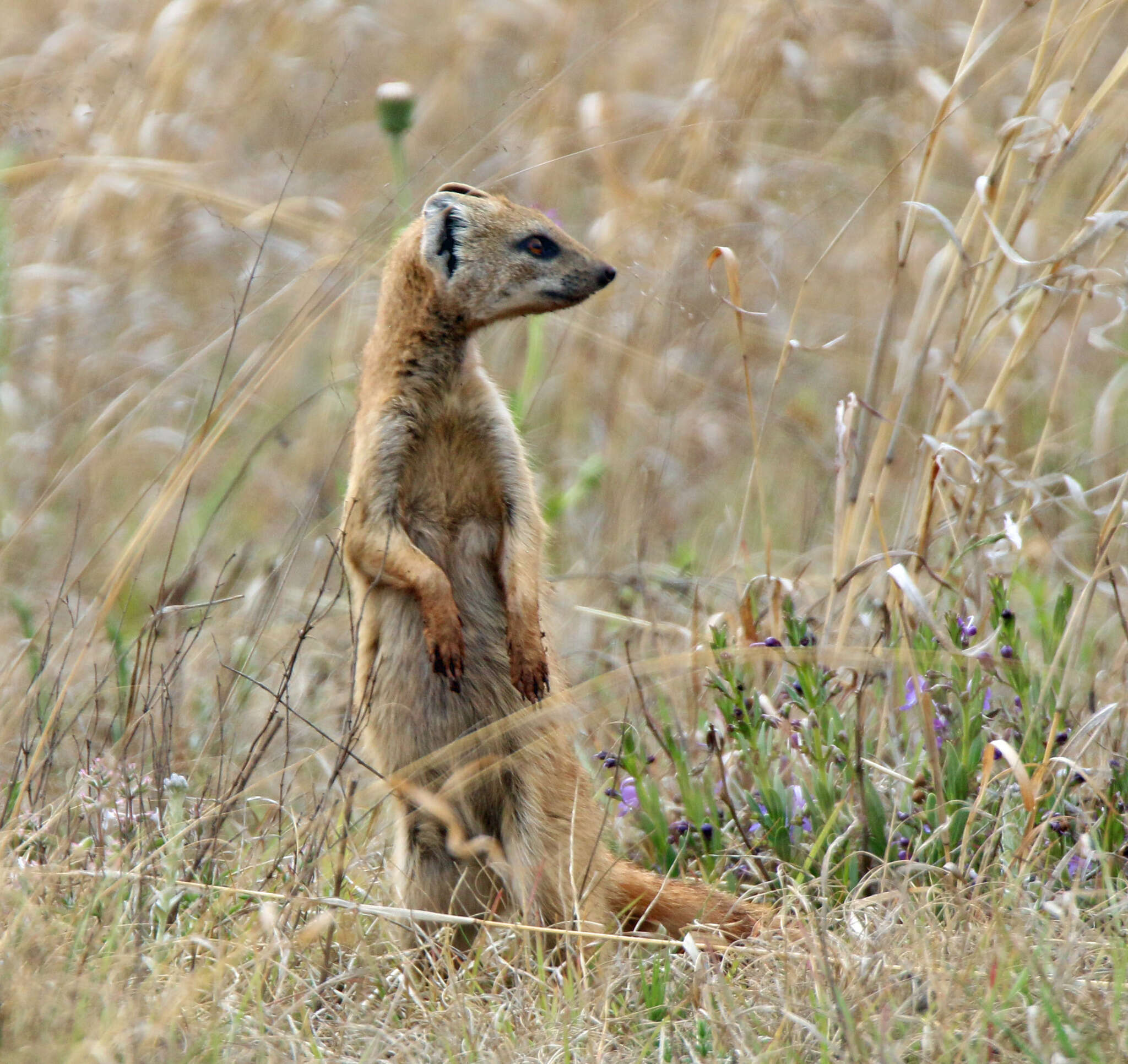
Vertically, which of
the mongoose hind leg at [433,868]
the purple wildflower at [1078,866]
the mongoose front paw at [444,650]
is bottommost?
the mongoose hind leg at [433,868]

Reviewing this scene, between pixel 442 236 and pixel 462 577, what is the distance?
0.77 meters

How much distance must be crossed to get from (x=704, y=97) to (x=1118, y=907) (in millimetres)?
2862

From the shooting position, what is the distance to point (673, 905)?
2.73 meters

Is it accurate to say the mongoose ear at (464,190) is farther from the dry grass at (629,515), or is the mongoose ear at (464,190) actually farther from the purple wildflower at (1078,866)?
the purple wildflower at (1078,866)

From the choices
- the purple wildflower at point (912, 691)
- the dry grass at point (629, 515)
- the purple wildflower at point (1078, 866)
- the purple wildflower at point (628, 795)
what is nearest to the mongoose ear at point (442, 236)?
the dry grass at point (629, 515)

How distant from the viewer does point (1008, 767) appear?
2.67m

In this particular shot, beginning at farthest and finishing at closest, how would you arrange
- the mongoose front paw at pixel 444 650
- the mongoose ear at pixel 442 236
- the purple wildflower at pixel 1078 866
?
the mongoose ear at pixel 442 236 < the mongoose front paw at pixel 444 650 < the purple wildflower at pixel 1078 866

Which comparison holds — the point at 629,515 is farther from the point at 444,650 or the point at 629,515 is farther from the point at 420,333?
the point at 444,650

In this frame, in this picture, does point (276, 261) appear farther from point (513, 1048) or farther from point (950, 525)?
point (513, 1048)

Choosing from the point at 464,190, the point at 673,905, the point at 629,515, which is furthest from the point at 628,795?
the point at 629,515

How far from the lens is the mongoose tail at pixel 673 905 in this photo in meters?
2.64

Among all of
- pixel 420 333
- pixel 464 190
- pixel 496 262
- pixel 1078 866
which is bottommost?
pixel 1078 866

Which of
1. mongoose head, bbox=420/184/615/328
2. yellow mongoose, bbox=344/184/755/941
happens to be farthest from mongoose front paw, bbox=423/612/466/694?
mongoose head, bbox=420/184/615/328

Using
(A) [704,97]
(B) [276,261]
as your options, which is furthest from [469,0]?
(A) [704,97]
